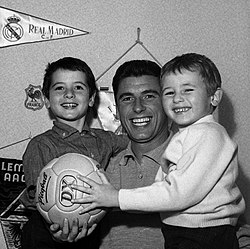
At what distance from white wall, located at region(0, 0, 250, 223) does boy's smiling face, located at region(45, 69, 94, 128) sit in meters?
0.34

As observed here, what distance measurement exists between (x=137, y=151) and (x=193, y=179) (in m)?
0.62

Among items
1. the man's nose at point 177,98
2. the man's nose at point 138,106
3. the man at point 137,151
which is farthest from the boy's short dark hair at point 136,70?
the man's nose at point 177,98

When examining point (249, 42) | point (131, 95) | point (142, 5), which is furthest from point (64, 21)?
point (249, 42)

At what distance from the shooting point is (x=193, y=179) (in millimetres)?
1713

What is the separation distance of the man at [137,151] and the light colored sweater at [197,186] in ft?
1.21

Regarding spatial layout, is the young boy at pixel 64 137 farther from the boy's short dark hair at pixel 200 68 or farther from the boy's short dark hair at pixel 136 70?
the boy's short dark hair at pixel 200 68

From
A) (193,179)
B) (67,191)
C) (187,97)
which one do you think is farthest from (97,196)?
(187,97)

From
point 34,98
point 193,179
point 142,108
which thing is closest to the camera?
point 193,179

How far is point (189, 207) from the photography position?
1770 mm

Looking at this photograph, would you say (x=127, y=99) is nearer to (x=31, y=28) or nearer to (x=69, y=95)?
(x=69, y=95)

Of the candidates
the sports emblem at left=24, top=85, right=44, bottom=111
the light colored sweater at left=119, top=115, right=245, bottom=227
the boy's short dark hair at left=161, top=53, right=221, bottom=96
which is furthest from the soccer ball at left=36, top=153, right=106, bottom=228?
the sports emblem at left=24, top=85, right=44, bottom=111

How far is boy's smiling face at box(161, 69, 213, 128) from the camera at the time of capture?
1.85m

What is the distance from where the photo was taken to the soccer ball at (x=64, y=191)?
6.06ft

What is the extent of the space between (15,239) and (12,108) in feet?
1.96
